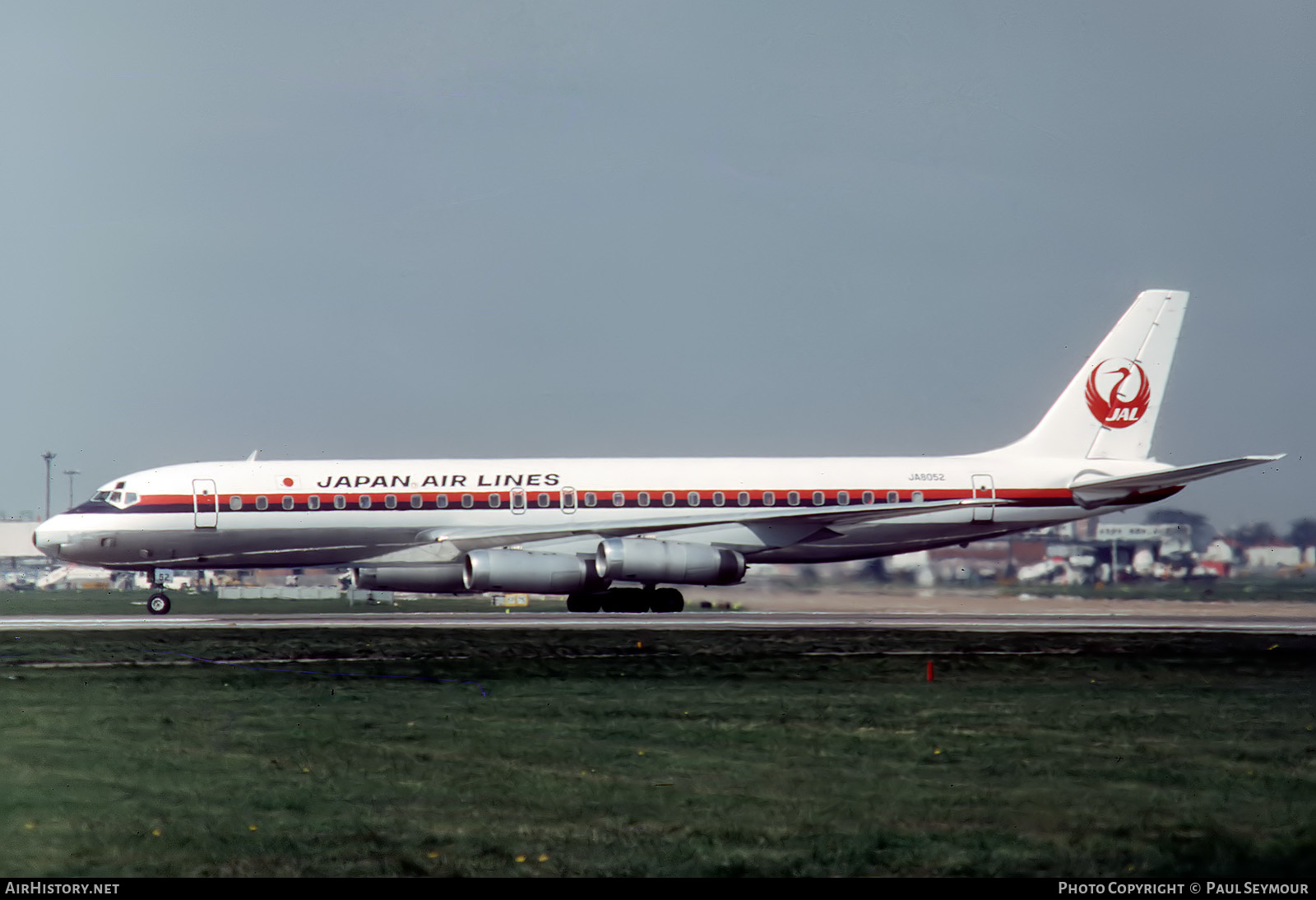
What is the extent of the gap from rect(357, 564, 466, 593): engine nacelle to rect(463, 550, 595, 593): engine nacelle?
1148mm

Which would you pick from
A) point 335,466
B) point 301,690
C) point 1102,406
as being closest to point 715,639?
point 301,690

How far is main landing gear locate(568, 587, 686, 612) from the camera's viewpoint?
36.6 m

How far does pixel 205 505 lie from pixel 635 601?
37.5 ft

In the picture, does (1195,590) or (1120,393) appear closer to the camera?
(1195,590)

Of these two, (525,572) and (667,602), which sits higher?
(525,572)

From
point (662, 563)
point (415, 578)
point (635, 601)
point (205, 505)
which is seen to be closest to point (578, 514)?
point (635, 601)

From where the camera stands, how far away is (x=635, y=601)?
120ft

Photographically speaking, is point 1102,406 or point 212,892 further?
point 1102,406

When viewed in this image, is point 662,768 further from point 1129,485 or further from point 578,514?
point 1129,485

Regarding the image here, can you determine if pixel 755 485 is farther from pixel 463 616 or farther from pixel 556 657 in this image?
pixel 556 657

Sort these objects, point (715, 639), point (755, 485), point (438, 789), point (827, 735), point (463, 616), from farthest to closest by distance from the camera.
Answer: point (755, 485) → point (463, 616) → point (715, 639) → point (827, 735) → point (438, 789)

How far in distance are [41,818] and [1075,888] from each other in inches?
267

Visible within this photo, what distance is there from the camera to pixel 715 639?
2527 cm

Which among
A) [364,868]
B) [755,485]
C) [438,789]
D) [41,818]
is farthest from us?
[755,485]
